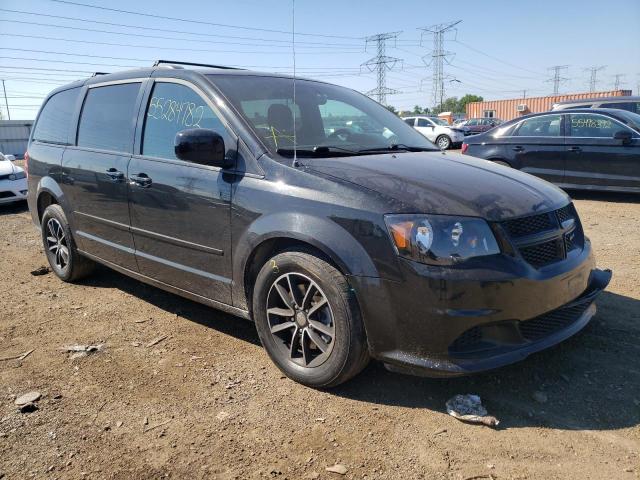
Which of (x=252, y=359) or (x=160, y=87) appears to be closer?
(x=252, y=359)

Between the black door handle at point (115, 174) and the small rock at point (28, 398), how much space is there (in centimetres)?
164

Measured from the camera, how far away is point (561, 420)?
2.58 meters

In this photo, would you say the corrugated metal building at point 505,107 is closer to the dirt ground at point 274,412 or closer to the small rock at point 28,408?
the dirt ground at point 274,412

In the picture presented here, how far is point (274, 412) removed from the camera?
9.01 feet

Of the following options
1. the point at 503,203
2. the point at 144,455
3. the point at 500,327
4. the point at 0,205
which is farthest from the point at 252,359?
the point at 0,205

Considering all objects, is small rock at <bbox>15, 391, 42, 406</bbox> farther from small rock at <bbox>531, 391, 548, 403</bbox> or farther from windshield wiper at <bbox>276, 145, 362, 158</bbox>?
small rock at <bbox>531, 391, 548, 403</bbox>

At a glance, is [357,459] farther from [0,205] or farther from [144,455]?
[0,205]

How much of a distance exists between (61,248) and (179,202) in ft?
7.59

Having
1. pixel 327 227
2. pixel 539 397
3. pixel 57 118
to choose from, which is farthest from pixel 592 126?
pixel 57 118

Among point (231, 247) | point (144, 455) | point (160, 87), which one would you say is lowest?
point (144, 455)

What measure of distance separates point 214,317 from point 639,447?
113 inches

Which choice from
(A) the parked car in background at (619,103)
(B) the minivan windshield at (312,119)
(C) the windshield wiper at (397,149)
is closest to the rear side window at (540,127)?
(A) the parked car in background at (619,103)

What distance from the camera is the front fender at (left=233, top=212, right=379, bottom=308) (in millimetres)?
2615

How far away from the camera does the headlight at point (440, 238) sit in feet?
8.12
